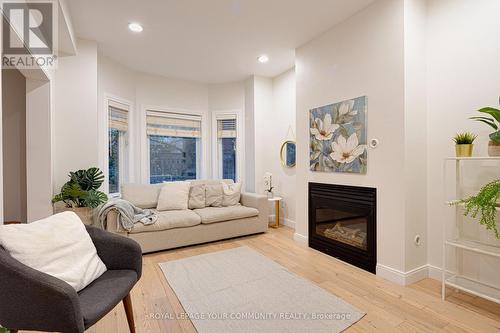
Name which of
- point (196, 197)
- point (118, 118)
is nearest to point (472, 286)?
point (196, 197)

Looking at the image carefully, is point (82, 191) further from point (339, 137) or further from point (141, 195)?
point (339, 137)

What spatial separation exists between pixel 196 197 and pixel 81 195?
1.55 metres

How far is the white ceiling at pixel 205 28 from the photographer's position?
2.61 m

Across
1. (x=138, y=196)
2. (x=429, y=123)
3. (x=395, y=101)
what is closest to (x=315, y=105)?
(x=395, y=101)

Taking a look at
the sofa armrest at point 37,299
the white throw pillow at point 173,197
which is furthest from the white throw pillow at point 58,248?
the white throw pillow at point 173,197

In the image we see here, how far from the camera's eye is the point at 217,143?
5188 mm

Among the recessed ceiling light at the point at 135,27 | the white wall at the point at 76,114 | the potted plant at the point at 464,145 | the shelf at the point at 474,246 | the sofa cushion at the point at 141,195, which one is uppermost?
the recessed ceiling light at the point at 135,27

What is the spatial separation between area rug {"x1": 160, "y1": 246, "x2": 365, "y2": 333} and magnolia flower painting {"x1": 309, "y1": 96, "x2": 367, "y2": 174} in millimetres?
1323

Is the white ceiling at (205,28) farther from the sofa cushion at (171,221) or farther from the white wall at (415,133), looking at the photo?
the sofa cushion at (171,221)

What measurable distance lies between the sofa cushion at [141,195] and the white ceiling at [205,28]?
1.98 meters

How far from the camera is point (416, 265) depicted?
2.45 metres

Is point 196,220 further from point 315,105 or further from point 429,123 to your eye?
point 429,123

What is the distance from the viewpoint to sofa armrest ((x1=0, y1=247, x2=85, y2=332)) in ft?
3.70

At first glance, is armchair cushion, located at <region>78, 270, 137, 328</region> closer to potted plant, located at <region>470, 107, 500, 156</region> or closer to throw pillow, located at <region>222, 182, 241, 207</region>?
throw pillow, located at <region>222, 182, 241, 207</region>
